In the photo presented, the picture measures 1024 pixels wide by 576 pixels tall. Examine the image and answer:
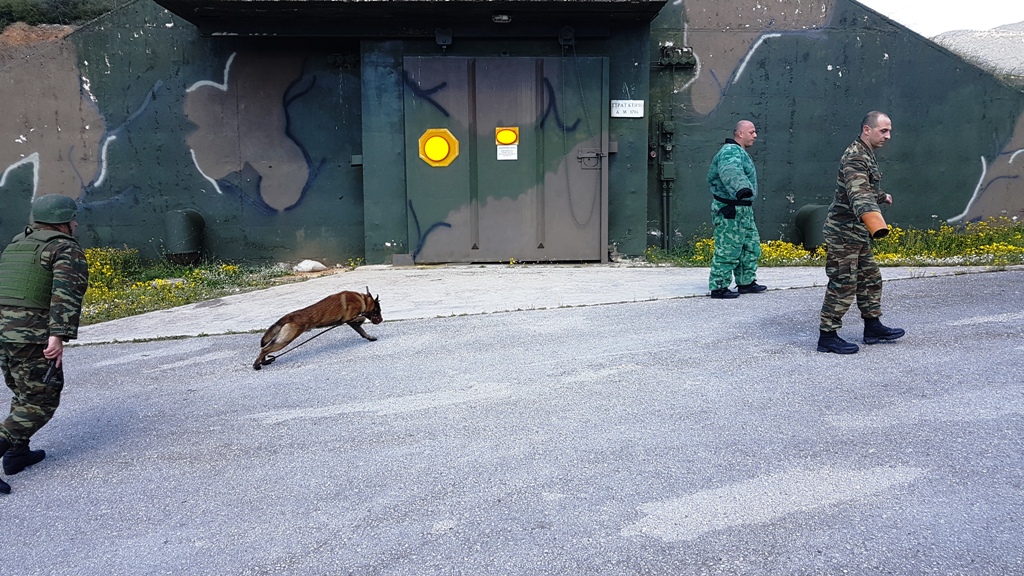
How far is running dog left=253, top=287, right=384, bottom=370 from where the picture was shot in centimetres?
571

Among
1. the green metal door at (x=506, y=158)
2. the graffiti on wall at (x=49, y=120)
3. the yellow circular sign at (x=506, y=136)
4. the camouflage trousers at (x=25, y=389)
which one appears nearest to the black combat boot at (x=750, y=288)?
the green metal door at (x=506, y=158)

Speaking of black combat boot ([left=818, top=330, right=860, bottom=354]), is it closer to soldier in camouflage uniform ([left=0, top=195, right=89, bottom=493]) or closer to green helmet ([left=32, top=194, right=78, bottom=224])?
soldier in camouflage uniform ([left=0, top=195, right=89, bottom=493])

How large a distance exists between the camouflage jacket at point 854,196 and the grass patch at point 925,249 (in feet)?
14.5

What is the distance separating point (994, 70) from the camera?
454 inches

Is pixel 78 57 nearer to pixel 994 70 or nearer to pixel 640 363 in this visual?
pixel 640 363

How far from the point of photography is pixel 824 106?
36.2 ft

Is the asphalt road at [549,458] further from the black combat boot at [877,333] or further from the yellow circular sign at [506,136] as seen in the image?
the yellow circular sign at [506,136]

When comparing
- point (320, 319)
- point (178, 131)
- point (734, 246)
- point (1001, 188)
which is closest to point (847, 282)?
point (734, 246)

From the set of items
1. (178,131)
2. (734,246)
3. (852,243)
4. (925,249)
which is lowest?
(925,249)

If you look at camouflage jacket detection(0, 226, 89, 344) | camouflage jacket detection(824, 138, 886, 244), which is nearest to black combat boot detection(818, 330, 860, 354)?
camouflage jacket detection(824, 138, 886, 244)

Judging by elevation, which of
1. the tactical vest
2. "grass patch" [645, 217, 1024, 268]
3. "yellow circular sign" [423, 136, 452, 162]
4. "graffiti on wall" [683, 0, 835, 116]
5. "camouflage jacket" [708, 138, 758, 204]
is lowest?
"grass patch" [645, 217, 1024, 268]

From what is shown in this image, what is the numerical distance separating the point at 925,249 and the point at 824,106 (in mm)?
2556

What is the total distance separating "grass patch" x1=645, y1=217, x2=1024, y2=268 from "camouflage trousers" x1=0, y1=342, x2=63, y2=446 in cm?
804

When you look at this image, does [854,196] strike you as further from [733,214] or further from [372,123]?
[372,123]
